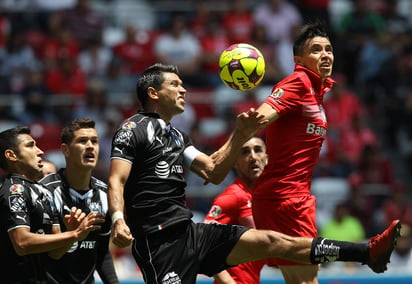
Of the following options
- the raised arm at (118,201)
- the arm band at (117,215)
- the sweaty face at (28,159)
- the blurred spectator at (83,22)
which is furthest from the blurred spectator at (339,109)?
the arm band at (117,215)

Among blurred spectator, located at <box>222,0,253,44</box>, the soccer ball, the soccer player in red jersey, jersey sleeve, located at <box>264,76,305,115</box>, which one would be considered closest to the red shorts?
the soccer player in red jersey

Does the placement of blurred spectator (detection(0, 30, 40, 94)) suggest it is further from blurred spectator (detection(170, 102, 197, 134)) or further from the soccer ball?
the soccer ball

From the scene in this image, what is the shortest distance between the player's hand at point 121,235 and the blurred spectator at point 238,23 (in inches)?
405

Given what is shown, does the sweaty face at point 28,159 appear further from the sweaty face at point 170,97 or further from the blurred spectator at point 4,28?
the blurred spectator at point 4,28

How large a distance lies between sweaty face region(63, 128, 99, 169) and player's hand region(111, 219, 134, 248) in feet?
4.38

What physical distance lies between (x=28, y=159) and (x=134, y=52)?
9.17m

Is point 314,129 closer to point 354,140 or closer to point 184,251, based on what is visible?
point 184,251

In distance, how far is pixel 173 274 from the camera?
23.5ft

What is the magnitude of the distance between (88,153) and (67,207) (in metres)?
0.53

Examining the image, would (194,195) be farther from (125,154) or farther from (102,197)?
(125,154)

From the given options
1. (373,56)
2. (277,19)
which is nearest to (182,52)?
(277,19)

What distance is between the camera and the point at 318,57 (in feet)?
25.7

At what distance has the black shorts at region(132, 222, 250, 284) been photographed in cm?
719

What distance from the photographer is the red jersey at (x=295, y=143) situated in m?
7.65
